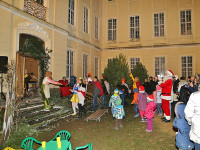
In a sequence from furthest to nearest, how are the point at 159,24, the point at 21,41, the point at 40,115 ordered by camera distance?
the point at 159,24 → the point at 21,41 → the point at 40,115

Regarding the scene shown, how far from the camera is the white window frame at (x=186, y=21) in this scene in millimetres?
18125

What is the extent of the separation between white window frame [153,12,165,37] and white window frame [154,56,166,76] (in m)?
2.70

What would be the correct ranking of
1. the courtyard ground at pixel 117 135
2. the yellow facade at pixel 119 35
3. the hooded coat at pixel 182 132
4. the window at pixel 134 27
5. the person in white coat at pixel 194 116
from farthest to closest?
the window at pixel 134 27
the yellow facade at pixel 119 35
the courtyard ground at pixel 117 135
the hooded coat at pixel 182 132
the person in white coat at pixel 194 116

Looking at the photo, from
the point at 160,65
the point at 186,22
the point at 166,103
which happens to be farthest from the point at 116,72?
the point at 186,22

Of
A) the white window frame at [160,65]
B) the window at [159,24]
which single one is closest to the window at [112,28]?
the window at [159,24]

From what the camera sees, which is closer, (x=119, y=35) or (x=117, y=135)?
(x=117, y=135)

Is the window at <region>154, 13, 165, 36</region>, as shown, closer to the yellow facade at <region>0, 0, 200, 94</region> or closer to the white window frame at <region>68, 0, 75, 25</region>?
the yellow facade at <region>0, 0, 200, 94</region>

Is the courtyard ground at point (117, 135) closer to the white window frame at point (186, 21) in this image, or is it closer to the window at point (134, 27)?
the window at point (134, 27)

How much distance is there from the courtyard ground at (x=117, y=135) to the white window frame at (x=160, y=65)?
12.5 m

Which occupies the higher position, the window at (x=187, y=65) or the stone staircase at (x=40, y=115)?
the window at (x=187, y=65)

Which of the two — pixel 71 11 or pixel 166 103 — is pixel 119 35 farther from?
pixel 166 103

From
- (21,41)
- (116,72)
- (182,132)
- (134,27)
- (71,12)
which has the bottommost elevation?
(182,132)

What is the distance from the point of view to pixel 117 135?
561 centimetres

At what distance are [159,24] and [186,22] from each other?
2.75 meters
